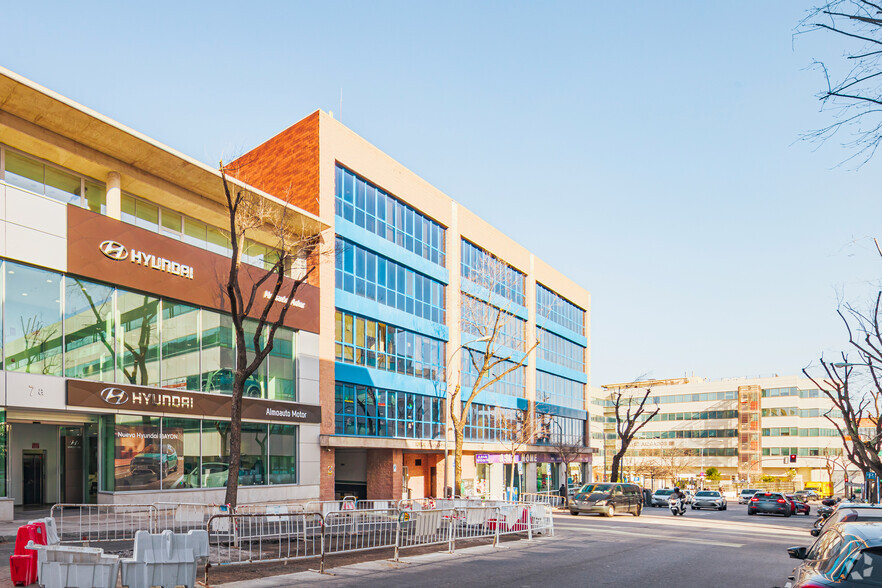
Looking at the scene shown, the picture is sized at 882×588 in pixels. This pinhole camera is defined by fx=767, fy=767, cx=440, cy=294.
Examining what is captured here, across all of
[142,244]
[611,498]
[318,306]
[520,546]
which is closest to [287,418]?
[318,306]

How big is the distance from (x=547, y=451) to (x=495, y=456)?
10.1 meters

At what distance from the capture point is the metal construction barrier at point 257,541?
1484 cm

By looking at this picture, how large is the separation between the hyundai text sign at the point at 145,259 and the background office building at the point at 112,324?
0.05m

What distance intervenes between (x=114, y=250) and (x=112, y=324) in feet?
7.19

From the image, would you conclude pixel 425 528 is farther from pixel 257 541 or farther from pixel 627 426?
pixel 627 426

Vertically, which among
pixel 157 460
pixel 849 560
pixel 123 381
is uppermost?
pixel 123 381

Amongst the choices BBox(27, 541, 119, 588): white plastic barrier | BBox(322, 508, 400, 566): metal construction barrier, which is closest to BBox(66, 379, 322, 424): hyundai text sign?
BBox(322, 508, 400, 566): metal construction barrier

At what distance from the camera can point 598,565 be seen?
1571cm

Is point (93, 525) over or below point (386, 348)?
below

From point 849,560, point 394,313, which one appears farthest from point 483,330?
point 849,560

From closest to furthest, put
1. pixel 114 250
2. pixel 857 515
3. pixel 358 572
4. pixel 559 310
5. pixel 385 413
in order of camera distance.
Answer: pixel 857 515 < pixel 358 572 < pixel 114 250 < pixel 385 413 < pixel 559 310

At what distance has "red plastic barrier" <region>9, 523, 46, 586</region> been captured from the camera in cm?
1120

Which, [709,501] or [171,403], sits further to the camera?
[709,501]

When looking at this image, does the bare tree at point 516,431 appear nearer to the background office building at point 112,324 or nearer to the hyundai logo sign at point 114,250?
the background office building at point 112,324
